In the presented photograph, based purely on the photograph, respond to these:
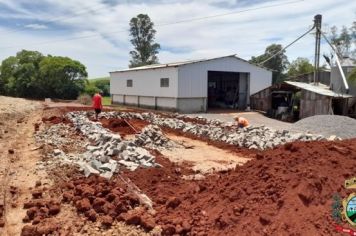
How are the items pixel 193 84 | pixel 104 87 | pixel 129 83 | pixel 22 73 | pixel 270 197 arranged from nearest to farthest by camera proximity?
pixel 270 197, pixel 193 84, pixel 129 83, pixel 22 73, pixel 104 87

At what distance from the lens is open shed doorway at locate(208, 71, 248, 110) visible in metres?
34.3

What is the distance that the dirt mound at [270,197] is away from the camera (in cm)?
532

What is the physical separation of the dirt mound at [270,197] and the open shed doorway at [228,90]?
26.7 metres

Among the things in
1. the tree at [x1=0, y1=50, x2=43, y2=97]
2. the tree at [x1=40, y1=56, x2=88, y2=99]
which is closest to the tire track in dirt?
the tree at [x1=40, y1=56, x2=88, y2=99]

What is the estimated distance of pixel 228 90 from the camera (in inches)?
1428

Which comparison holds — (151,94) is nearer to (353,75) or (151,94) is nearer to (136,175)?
(353,75)

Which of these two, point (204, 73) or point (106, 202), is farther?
point (204, 73)

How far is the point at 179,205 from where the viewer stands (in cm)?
672

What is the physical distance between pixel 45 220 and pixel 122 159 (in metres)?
3.70

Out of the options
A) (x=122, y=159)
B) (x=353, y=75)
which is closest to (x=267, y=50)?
(x=353, y=75)

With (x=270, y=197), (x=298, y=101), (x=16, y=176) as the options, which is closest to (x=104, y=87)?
(x=298, y=101)

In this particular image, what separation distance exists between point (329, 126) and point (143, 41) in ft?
161

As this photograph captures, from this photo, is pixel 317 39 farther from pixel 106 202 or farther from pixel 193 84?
pixel 106 202

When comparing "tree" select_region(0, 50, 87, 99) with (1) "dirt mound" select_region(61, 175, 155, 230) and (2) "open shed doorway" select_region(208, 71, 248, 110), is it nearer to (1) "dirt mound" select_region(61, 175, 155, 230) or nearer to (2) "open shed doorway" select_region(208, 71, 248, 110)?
(2) "open shed doorway" select_region(208, 71, 248, 110)
